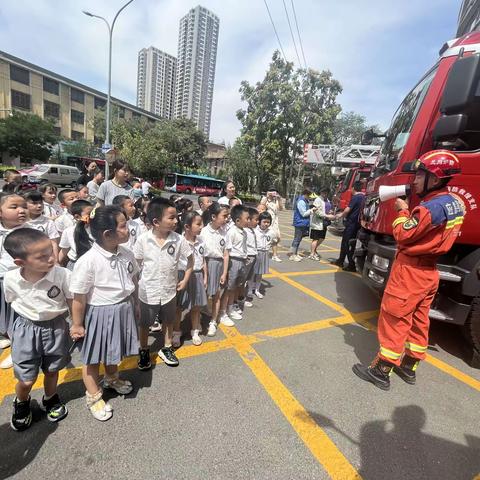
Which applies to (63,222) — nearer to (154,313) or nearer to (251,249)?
(154,313)

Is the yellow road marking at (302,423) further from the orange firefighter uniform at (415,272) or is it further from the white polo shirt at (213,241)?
the white polo shirt at (213,241)

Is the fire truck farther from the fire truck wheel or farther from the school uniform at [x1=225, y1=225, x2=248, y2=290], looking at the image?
the school uniform at [x1=225, y1=225, x2=248, y2=290]

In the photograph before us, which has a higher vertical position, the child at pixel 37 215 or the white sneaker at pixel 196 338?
the child at pixel 37 215

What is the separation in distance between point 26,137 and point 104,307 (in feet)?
120

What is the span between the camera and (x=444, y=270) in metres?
2.63

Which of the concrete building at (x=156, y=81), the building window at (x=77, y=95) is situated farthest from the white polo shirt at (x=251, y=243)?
the concrete building at (x=156, y=81)

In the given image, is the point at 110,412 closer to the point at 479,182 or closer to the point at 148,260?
the point at 148,260

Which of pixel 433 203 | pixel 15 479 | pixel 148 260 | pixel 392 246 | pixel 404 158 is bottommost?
pixel 15 479

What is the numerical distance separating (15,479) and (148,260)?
1.41 meters

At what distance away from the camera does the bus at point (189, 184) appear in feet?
106

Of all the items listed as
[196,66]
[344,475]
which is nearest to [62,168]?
[196,66]

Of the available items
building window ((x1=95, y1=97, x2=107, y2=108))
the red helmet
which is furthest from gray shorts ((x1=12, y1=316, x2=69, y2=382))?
building window ((x1=95, y1=97, x2=107, y2=108))

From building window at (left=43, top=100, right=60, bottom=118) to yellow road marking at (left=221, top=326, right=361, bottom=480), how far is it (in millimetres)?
48138

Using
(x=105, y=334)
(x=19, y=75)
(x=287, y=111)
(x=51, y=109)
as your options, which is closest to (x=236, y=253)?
(x=105, y=334)
